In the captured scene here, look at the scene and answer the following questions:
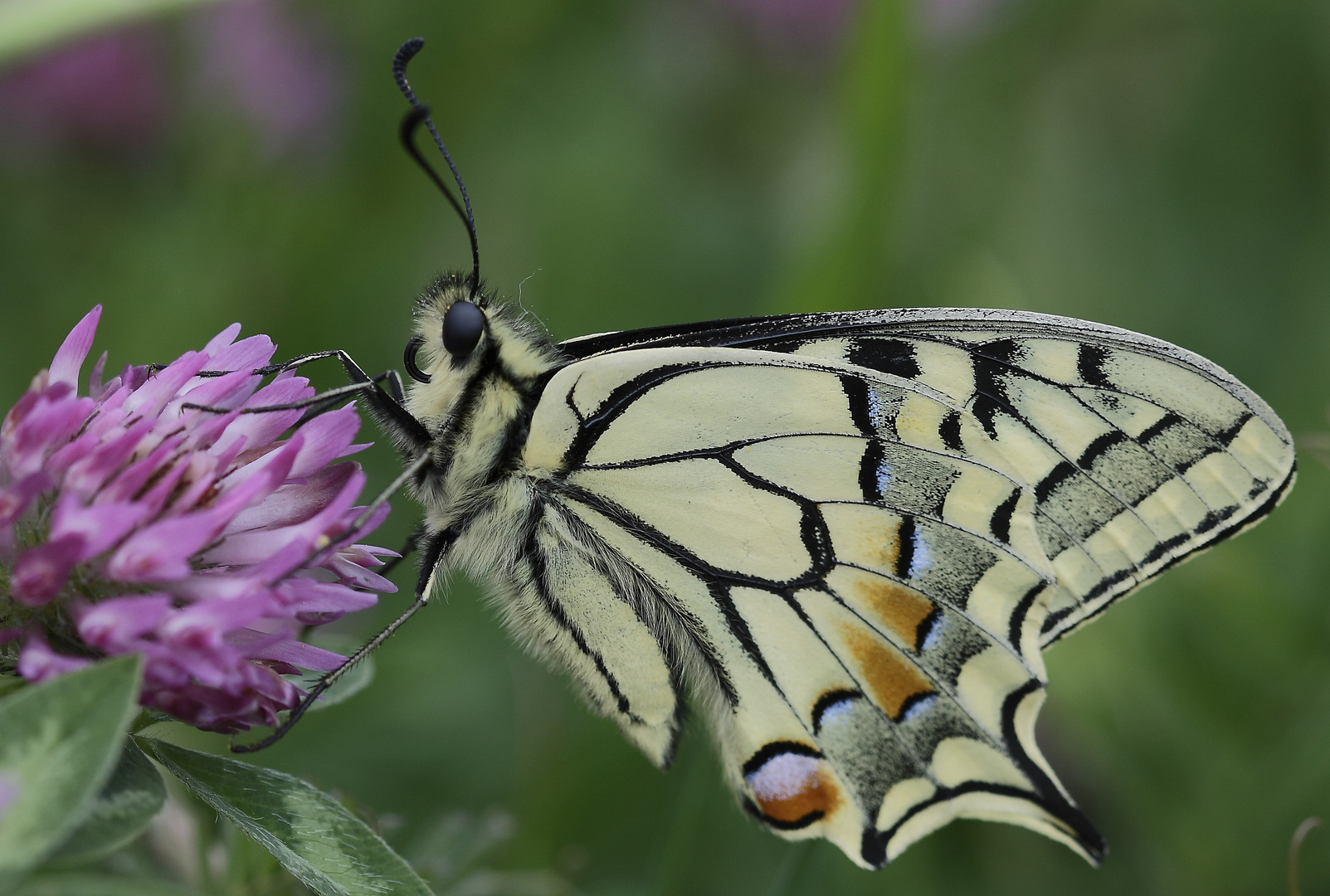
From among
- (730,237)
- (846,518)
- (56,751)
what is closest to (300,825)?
(56,751)

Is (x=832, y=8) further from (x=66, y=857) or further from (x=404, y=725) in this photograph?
(x=66, y=857)

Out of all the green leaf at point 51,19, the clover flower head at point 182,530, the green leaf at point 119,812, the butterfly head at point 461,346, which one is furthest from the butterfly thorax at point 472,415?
the green leaf at point 51,19

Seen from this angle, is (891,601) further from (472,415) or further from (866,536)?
(472,415)

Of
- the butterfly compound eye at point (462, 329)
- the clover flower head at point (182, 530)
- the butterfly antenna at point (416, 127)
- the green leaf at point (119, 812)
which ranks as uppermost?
the butterfly antenna at point (416, 127)

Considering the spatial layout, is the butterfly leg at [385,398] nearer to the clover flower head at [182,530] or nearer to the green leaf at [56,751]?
the clover flower head at [182,530]

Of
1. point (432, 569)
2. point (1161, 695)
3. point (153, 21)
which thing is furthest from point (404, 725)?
point (153, 21)

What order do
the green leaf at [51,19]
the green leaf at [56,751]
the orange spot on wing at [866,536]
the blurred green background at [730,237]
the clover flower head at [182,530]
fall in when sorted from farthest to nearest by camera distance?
the blurred green background at [730,237] < the green leaf at [51,19] < the orange spot on wing at [866,536] < the clover flower head at [182,530] < the green leaf at [56,751]
